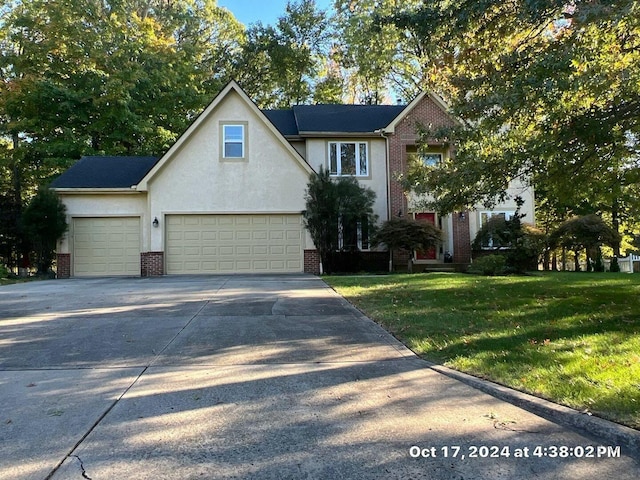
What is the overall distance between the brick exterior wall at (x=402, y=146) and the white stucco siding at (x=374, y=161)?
1.27 feet

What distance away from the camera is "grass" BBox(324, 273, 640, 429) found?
416 cm

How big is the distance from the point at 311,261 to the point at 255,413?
533 inches

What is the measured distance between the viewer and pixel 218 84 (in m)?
31.0

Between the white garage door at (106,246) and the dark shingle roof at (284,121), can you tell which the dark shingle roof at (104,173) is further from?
the dark shingle roof at (284,121)

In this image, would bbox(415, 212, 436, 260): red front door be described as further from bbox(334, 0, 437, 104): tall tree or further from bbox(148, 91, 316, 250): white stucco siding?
bbox(334, 0, 437, 104): tall tree

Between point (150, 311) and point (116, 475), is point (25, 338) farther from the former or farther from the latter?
point (116, 475)

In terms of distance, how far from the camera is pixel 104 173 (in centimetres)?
1870

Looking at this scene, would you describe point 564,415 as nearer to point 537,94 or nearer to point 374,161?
point 537,94

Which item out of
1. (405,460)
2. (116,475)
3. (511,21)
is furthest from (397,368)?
(511,21)

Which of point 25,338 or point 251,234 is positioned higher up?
point 251,234

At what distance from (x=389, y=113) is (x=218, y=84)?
1436 cm

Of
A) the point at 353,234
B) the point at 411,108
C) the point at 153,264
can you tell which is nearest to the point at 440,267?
the point at 353,234

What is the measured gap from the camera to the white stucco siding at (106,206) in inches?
685

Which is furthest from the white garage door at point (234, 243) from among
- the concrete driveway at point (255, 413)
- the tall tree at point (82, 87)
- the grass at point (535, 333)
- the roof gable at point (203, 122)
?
the concrete driveway at point (255, 413)
